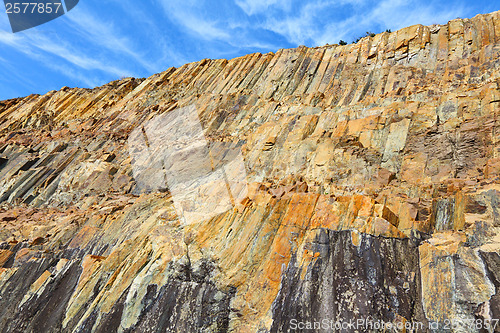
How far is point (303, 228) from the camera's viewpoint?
38.5 feet

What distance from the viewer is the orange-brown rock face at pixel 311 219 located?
9.28m

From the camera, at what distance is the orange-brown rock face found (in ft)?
30.5

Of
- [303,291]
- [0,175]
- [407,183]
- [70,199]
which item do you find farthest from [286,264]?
[0,175]

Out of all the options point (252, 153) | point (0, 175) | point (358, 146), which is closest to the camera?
point (358, 146)

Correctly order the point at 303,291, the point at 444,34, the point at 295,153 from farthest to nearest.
→ the point at 444,34, the point at 295,153, the point at 303,291

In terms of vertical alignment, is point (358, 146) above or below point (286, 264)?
above

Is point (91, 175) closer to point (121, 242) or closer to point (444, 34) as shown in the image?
point (121, 242)

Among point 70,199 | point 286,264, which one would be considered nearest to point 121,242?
point 286,264

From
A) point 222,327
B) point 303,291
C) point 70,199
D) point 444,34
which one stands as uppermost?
point 444,34

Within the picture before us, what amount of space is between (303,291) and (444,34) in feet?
82.1

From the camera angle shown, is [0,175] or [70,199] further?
[0,175]

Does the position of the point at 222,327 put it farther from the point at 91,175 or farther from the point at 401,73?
the point at 401,73

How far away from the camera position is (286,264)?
1092 cm

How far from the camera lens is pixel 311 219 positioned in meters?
11.9
